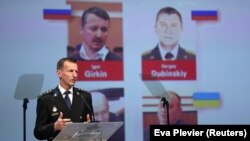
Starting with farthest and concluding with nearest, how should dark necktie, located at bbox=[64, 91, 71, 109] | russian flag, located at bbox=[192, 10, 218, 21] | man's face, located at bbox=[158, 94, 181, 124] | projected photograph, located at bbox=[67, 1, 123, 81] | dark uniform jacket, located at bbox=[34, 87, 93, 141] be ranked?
russian flag, located at bbox=[192, 10, 218, 21]
man's face, located at bbox=[158, 94, 181, 124]
projected photograph, located at bbox=[67, 1, 123, 81]
dark necktie, located at bbox=[64, 91, 71, 109]
dark uniform jacket, located at bbox=[34, 87, 93, 141]

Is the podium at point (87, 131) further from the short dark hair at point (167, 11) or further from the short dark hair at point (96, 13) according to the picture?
the short dark hair at point (167, 11)

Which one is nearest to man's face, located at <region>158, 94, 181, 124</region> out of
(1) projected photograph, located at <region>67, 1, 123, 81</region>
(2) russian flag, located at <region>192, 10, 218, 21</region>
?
(1) projected photograph, located at <region>67, 1, 123, 81</region>

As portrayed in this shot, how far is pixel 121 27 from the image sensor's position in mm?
4223

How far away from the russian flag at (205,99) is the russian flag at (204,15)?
750 millimetres

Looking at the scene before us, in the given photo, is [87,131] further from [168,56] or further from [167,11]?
[167,11]

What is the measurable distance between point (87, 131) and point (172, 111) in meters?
2.03

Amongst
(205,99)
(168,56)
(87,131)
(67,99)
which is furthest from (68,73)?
(205,99)

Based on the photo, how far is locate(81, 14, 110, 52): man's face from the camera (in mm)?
4152

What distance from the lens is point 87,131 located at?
2.38 metres

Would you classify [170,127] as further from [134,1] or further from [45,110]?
[134,1]

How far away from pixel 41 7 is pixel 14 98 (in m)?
0.88

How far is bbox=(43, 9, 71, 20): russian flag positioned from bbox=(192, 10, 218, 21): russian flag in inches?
49.5

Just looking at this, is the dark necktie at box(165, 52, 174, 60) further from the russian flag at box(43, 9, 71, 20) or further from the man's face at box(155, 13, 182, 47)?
the russian flag at box(43, 9, 71, 20)

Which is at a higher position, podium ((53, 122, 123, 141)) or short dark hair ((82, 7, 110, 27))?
short dark hair ((82, 7, 110, 27))
